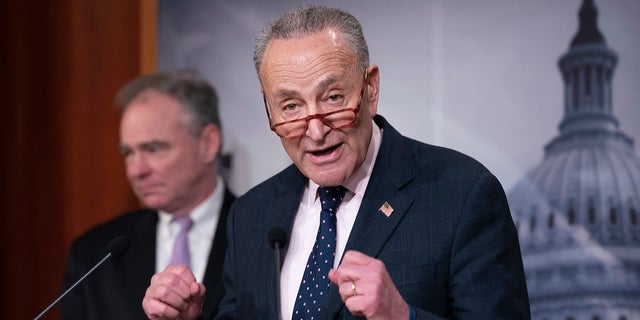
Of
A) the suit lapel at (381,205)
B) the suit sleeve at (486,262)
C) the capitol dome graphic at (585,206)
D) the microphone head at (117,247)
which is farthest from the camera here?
the capitol dome graphic at (585,206)

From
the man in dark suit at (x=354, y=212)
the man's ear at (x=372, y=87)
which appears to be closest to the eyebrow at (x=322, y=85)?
the man in dark suit at (x=354, y=212)

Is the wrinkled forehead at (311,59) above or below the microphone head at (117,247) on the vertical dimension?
above

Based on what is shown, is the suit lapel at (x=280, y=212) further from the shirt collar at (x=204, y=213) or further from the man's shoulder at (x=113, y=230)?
the man's shoulder at (x=113, y=230)

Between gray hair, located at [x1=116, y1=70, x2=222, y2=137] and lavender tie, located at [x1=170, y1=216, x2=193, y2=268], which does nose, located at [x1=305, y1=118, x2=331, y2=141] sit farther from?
gray hair, located at [x1=116, y1=70, x2=222, y2=137]

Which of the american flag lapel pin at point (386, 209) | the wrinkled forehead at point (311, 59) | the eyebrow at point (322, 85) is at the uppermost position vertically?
the wrinkled forehead at point (311, 59)

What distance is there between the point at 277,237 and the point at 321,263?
0.12 meters

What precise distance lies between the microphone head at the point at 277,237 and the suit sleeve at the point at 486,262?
1.32 ft

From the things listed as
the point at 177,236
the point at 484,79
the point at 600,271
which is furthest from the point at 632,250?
the point at 177,236

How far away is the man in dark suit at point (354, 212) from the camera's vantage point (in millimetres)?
1947

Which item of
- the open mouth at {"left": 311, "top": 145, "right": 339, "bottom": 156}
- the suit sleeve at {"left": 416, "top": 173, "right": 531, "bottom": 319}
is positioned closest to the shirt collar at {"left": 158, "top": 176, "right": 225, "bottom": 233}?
the open mouth at {"left": 311, "top": 145, "right": 339, "bottom": 156}

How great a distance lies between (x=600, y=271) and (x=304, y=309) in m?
1.33

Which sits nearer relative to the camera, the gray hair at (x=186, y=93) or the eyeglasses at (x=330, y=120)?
the eyeglasses at (x=330, y=120)

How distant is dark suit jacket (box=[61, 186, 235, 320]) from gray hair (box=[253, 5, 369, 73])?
53.1 inches

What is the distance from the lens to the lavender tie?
3336 mm
